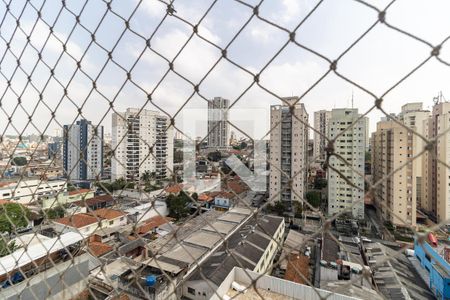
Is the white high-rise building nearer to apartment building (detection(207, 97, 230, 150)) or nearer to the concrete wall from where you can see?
apartment building (detection(207, 97, 230, 150))

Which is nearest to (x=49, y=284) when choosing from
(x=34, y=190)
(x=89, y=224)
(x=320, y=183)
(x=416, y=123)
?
(x=89, y=224)

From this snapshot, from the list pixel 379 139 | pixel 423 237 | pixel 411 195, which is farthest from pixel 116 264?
pixel 379 139

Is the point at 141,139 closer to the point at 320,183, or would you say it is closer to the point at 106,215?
the point at 106,215

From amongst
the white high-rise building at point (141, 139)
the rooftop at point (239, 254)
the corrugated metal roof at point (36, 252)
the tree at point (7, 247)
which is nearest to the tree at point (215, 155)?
the white high-rise building at point (141, 139)

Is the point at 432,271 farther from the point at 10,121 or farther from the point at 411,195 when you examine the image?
the point at 10,121

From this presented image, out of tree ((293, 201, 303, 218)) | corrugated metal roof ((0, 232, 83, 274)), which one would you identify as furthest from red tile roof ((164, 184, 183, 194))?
tree ((293, 201, 303, 218))
